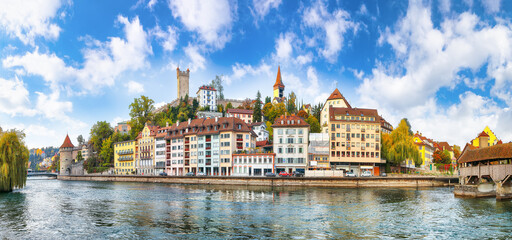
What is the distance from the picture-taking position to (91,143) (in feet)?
481

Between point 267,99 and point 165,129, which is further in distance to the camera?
point 267,99

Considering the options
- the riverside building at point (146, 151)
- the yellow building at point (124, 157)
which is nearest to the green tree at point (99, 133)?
the yellow building at point (124, 157)

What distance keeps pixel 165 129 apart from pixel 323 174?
54874mm

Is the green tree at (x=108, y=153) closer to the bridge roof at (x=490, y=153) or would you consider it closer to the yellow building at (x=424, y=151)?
the yellow building at (x=424, y=151)

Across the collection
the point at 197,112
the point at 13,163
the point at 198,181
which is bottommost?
the point at 198,181

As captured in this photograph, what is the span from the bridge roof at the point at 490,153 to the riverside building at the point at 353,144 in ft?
122

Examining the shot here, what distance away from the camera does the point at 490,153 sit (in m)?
44.3

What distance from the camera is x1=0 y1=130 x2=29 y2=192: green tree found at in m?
51.7

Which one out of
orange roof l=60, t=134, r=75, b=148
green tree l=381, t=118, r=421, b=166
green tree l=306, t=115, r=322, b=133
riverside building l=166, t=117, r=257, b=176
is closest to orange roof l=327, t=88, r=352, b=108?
green tree l=306, t=115, r=322, b=133

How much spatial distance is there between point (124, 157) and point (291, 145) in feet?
210

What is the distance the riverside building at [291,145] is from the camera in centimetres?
8562

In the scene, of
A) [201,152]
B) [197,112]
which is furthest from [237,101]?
[201,152]

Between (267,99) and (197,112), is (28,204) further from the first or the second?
(267,99)

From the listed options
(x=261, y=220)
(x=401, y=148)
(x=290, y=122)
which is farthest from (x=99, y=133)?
(x=261, y=220)
